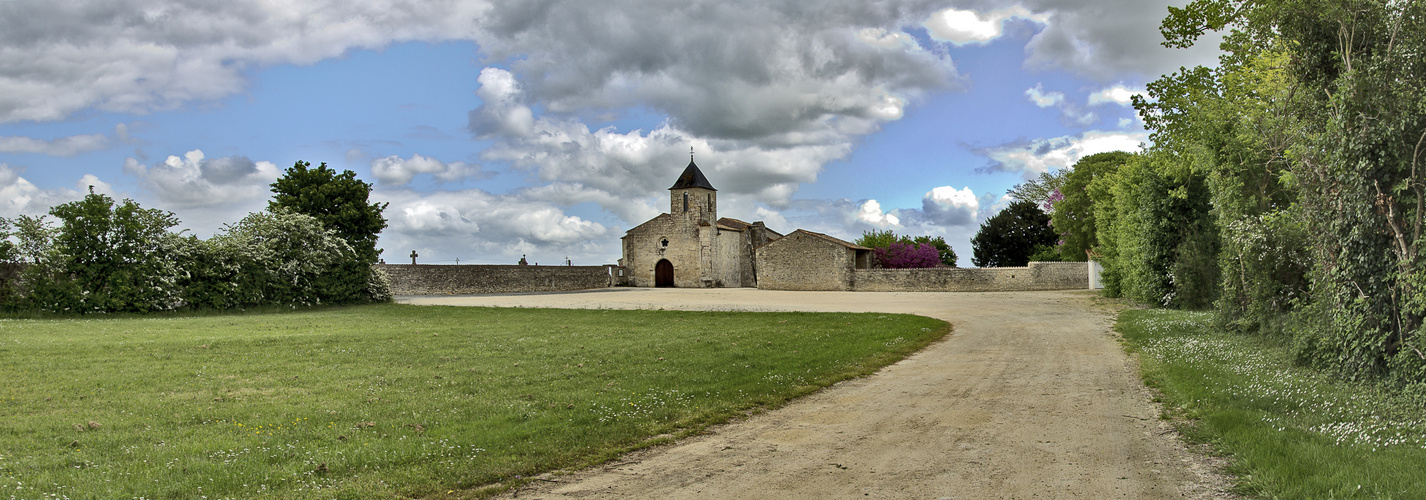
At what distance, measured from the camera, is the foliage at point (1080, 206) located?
46094 mm

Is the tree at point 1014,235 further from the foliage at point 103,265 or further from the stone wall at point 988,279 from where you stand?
the foliage at point 103,265

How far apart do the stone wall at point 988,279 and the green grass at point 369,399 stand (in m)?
25.6

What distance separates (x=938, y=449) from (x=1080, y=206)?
1790 inches

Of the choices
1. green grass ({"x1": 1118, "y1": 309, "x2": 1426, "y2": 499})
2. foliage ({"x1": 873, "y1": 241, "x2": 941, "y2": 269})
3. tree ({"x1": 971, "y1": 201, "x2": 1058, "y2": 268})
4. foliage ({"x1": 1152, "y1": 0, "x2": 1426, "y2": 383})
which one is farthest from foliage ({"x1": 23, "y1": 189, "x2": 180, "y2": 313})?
tree ({"x1": 971, "y1": 201, "x2": 1058, "y2": 268})

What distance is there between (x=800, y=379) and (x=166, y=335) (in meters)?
14.9

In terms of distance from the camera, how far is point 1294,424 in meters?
7.11

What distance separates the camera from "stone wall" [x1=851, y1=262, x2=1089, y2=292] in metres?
42.0

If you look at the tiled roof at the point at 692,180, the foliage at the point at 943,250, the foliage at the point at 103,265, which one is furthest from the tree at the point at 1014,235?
the foliage at the point at 103,265

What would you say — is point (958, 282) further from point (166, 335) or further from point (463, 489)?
point (463, 489)

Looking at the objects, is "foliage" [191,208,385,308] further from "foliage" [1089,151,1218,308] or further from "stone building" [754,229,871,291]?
"foliage" [1089,151,1218,308]

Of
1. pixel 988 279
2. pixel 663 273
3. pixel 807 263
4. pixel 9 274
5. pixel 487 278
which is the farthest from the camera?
pixel 663 273

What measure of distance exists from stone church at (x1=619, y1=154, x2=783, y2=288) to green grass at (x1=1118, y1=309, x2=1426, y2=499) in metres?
42.4

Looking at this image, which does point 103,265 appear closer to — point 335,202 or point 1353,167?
point 335,202

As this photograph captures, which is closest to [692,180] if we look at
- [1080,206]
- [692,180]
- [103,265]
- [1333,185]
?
[692,180]
